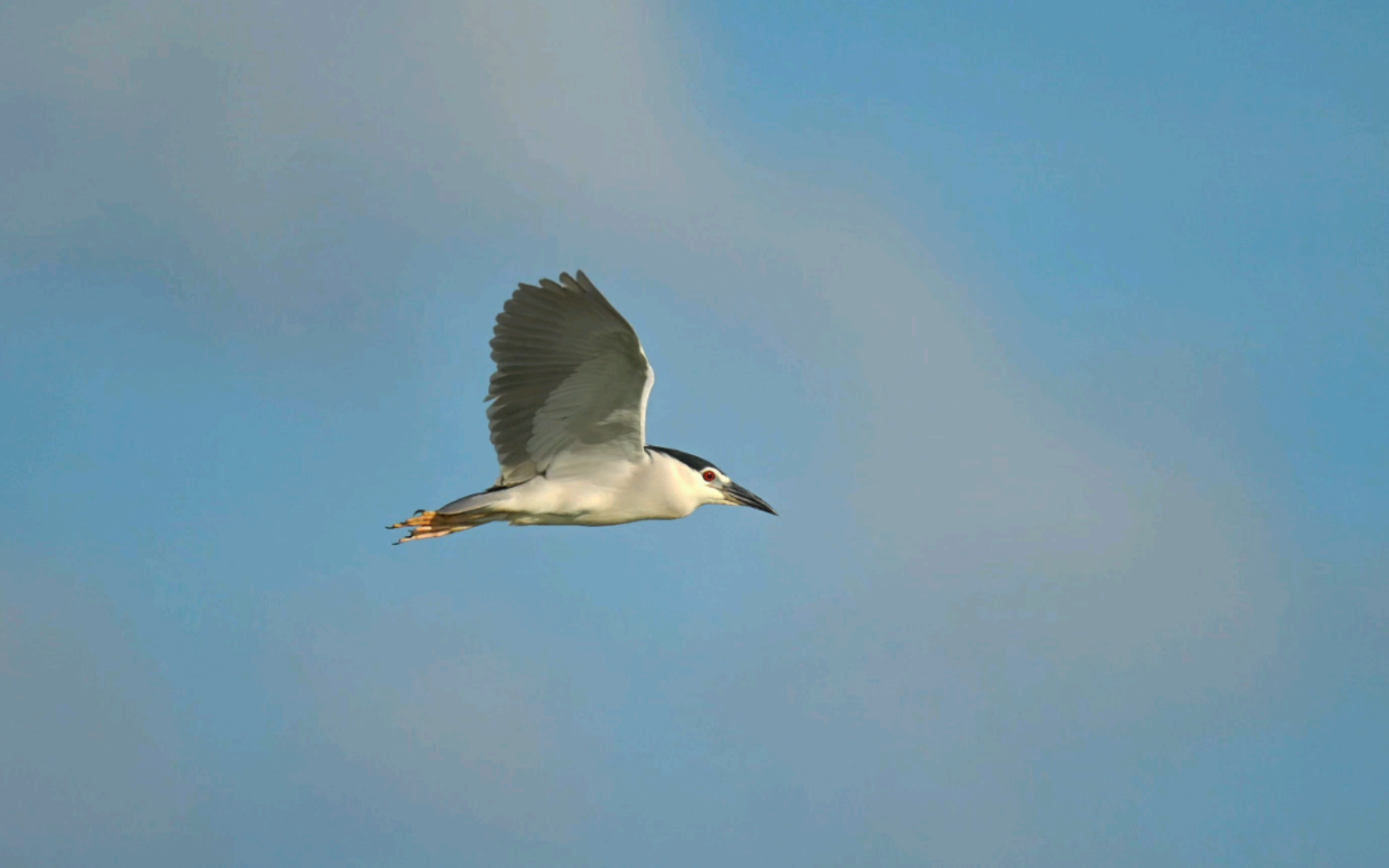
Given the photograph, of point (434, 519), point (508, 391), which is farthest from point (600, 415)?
point (434, 519)

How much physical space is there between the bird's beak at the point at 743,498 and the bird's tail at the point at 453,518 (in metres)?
2.49

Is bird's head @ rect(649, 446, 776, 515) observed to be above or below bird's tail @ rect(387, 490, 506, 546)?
above

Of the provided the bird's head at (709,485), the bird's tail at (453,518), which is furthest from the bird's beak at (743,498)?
the bird's tail at (453,518)

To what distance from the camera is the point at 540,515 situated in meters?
15.1

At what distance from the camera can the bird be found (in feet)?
45.4

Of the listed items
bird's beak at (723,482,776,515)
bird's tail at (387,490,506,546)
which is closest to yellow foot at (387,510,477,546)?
bird's tail at (387,490,506,546)

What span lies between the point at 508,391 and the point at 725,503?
2856 millimetres

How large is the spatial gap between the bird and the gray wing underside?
0.01 m

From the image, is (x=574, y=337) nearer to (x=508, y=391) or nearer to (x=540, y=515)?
(x=508, y=391)

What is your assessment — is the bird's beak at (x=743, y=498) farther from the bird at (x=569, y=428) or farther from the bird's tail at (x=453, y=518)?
the bird's tail at (x=453, y=518)

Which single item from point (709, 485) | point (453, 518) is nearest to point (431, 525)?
point (453, 518)

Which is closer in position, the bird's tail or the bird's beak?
the bird's tail

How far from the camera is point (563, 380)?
565 inches

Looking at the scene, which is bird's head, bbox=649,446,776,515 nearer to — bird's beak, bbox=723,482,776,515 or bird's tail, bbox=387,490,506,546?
bird's beak, bbox=723,482,776,515
